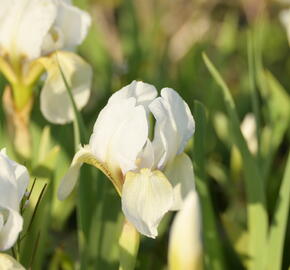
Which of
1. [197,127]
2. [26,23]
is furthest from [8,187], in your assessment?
[26,23]

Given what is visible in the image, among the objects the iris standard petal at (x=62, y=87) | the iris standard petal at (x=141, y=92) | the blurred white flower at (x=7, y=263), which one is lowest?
the iris standard petal at (x=62, y=87)

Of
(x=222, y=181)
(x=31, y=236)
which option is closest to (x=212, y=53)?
(x=222, y=181)

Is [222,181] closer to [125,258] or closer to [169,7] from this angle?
[125,258]

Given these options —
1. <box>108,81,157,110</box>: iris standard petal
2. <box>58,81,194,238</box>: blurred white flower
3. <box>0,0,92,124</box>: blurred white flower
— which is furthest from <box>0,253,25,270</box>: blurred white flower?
<box>0,0,92,124</box>: blurred white flower

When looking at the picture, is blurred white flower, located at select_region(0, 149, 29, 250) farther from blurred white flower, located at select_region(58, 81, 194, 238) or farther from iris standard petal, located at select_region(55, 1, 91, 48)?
iris standard petal, located at select_region(55, 1, 91, 48)

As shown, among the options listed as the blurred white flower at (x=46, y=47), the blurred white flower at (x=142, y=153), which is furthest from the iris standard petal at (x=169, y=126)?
the blurred white flower at (x=46, y=47)

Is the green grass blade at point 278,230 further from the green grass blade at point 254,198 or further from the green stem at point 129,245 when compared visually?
the green stem at point 129,245

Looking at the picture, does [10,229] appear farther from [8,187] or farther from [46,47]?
[46,47]
